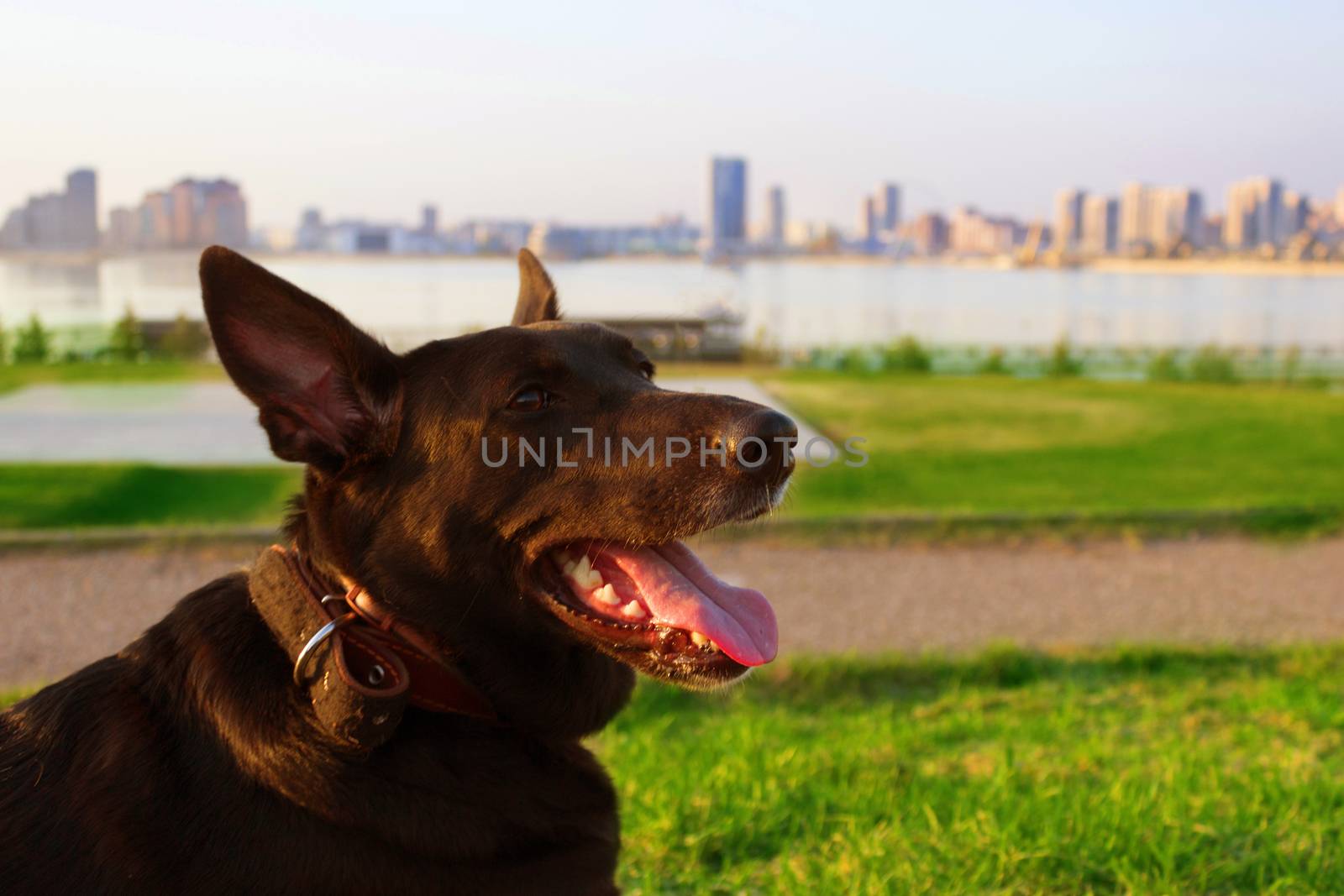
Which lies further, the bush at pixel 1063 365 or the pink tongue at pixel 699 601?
the bush at pixel 1063 365

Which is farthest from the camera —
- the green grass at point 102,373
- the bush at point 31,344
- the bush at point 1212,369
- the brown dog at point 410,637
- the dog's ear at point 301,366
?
the bush at point 31,344

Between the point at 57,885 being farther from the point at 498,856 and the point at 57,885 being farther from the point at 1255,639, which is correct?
the point at 1255,639

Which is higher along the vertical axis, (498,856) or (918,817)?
(498,856)

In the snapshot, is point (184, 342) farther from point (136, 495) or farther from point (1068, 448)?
point (1068, 448)

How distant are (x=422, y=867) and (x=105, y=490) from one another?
369 inches

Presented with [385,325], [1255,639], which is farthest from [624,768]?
[385,325]

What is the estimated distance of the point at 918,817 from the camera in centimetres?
407

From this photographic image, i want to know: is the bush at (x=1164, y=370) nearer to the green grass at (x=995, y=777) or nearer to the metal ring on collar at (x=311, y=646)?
the green grass at (x=995, y=777)

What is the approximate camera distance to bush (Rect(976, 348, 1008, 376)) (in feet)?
69.1

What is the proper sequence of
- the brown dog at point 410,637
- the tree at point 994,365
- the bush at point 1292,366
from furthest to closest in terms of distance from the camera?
1. the tree at point 994,365
2. the bush at point 1292,366
3. the brown dog at point 410,637

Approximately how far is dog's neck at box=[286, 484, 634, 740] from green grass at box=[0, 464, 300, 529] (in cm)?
722

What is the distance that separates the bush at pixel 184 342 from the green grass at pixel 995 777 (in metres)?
17.0

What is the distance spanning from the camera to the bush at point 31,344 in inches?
761

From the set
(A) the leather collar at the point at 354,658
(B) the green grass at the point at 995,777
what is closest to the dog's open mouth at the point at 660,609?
(A) the leather collar at the point at 354,658
